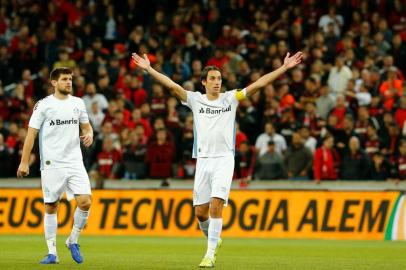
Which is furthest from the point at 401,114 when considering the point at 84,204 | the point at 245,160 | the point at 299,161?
the point at 84,204

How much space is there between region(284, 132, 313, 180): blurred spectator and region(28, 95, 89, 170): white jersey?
9.85m

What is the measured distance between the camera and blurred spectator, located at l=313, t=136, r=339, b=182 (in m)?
22.2

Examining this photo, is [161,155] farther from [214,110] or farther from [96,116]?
[214,110]

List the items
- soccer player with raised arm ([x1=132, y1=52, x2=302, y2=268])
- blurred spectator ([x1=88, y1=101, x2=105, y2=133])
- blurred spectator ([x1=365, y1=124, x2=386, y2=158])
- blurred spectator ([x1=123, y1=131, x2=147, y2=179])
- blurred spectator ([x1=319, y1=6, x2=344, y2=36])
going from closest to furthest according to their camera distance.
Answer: soccer player with raised arm ([x1=132, y1=52, x2=302, y2=268]) < blurred spectator ([x1=365, y1=124, x2=386, y2=158]) < blurred spectator ([x1=123, y1=131, x2=147, y2=179]) < blurred spectator ([x1=88, y1=101, x2=105, y2=133]) < blurred spectator ([x1=319, y1=6, x2=344, y2=36])

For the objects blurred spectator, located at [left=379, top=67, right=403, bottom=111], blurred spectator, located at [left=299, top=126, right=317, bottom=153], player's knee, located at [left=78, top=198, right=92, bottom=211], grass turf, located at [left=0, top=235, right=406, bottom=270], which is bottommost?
grass turf, located at [left=0, top=235, right=406, bottom=270]

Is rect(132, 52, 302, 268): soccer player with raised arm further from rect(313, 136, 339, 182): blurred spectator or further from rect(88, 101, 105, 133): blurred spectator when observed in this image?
rect(88, 101, 105, 133): blurred spectator

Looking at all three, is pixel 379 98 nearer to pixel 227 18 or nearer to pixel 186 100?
pixel 227 18

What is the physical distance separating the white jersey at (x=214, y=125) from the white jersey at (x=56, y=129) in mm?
1581

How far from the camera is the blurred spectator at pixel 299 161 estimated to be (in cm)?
2269

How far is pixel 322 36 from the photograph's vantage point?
26.2 m

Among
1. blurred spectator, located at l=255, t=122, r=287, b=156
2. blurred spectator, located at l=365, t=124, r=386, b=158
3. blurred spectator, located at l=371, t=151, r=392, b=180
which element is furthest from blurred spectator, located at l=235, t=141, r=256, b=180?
blurred spectator, located at l=371, t=151, r=392, b=180

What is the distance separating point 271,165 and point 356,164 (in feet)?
6.12

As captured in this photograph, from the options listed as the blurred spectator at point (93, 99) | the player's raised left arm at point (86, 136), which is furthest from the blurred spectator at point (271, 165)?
the player's raised left arm at point (86, 136)

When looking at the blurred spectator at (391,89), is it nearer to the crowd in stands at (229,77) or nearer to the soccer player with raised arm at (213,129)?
the crowd in stands at (229,77)
